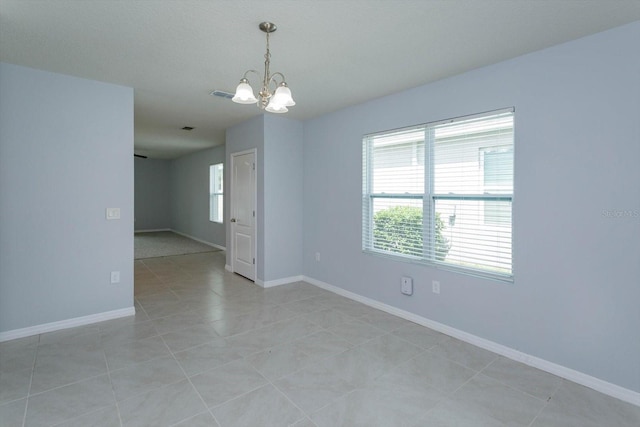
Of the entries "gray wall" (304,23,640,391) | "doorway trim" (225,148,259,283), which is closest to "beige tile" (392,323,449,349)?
"gray wall" (304,23,640,391)

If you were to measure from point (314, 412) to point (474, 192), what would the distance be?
2.20 meters

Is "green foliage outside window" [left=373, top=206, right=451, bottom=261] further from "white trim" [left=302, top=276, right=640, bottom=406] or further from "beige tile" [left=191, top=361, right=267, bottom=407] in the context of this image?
"beige tile" [left=191, top=361, right=267, bottom=407]

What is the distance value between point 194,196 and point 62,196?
614 centimetres

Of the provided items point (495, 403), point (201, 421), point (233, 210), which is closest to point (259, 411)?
point (201, 421)

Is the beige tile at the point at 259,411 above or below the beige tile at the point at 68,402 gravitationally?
below

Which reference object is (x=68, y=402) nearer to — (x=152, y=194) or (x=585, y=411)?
(x=585, y=411)

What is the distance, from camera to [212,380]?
2287 millimetres

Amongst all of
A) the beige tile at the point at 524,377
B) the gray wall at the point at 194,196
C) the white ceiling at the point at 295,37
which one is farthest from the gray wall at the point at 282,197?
the gray wall at the point at 194,196

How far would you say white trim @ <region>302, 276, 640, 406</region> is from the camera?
2154 millimetres

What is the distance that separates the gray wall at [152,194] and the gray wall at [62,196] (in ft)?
25.8

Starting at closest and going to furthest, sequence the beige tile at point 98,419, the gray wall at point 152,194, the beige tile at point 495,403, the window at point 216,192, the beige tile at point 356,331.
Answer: the beige tile at point 98,419, the beige tile at point 495,403, the beige tile at point 356,331, the window at point 216,192, the gray wall at point 152,194

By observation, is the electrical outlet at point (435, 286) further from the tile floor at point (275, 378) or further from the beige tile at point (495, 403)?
the beige tile at point (495, 403)

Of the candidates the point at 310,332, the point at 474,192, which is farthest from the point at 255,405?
the point at 474,192

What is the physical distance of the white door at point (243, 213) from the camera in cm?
485
